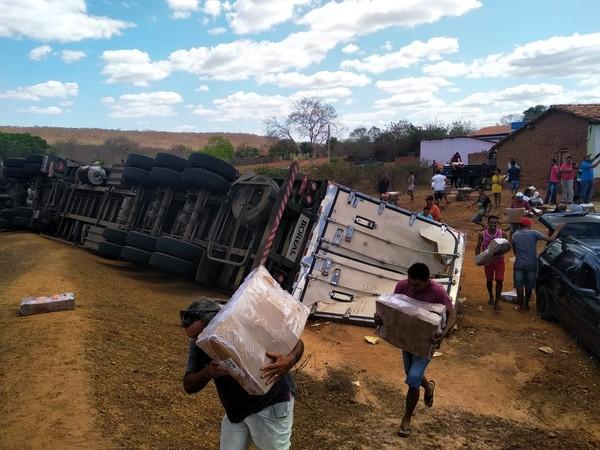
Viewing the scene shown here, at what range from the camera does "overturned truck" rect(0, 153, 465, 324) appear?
24.6ft

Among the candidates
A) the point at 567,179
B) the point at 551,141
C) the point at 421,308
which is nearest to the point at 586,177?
the point at 567,179

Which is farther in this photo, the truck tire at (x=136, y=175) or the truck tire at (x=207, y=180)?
the truck tire at (x=136, y=175)

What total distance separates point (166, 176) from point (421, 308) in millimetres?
6192

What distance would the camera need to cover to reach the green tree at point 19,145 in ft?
115

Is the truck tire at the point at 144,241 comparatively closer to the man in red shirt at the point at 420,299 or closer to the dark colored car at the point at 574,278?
the man in red shirt at the point at 420,299

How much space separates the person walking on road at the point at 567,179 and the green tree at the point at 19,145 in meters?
31.3

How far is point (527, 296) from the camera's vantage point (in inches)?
320

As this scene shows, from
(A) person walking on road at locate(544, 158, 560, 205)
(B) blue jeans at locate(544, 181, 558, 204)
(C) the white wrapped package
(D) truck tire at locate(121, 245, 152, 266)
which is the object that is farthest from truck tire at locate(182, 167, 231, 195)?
(B) blue jeans at locate(544, 181, 558, 204)

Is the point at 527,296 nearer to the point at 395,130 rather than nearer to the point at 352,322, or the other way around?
the point at 352,322

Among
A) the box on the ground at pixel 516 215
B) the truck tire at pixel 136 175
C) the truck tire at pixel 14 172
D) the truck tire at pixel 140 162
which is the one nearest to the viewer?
the box on the ground at pixel 516 215

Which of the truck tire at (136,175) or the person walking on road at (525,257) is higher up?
the truck tire at (136,175)

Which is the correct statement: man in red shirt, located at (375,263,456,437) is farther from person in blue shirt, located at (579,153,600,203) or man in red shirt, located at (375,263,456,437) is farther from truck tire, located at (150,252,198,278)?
person in blue shirt, located at (579,153,600,203)

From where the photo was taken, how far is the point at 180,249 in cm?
809

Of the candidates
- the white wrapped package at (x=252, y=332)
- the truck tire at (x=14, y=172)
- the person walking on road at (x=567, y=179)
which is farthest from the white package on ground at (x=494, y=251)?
the truck tire at (x=14, y=172)
